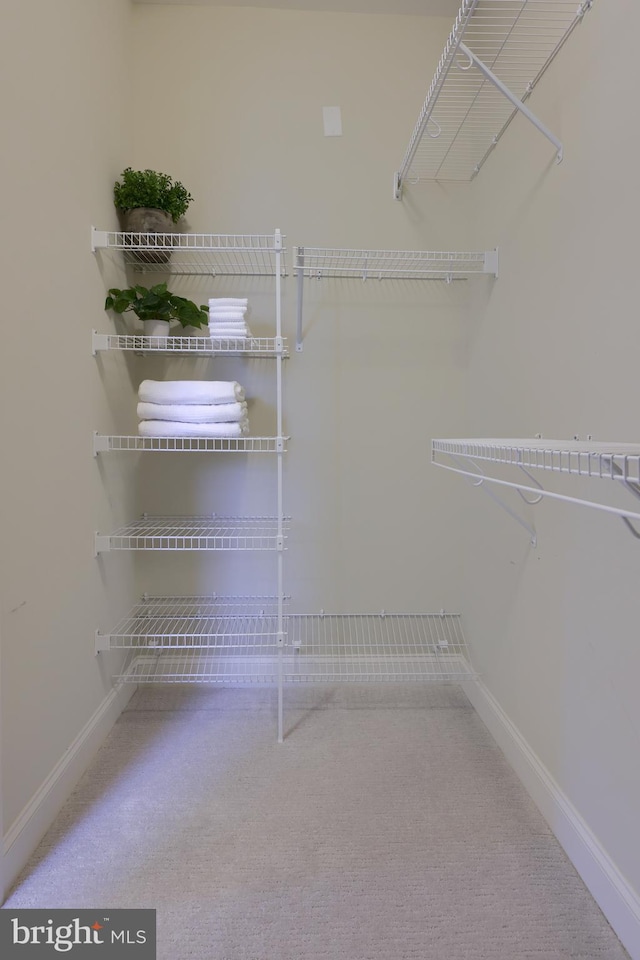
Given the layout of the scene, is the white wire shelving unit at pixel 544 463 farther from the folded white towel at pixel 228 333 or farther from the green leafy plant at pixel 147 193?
the green leafy plant at pixel 147 193

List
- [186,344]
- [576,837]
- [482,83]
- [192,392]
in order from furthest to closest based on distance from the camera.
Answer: [186,344]
[192,392]
[482,83]
[576,837]

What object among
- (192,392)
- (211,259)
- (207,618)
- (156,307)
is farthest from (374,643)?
(211,259)

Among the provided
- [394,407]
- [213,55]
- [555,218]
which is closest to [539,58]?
[555,218]

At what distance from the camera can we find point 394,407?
6.90 feet

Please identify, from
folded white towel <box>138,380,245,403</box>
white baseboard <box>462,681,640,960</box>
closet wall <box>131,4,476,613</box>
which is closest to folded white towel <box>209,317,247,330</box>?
folded white towel <box>138,380,245,403</box>

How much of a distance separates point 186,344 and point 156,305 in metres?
0.18

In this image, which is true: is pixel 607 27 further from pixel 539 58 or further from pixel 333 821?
pixel 333 821

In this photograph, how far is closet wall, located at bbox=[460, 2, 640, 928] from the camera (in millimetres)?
1075

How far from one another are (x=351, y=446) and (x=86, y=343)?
1.06 m

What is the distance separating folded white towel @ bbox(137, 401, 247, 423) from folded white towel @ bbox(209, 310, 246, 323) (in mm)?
304

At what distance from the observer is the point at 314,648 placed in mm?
2148

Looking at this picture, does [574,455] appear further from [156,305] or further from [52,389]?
[156,305]

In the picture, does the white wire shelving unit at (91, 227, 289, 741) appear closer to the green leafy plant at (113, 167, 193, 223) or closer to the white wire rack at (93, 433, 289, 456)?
the white wire rack at (93, 433, 289, 456)

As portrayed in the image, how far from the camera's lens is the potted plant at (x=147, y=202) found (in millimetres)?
1771
